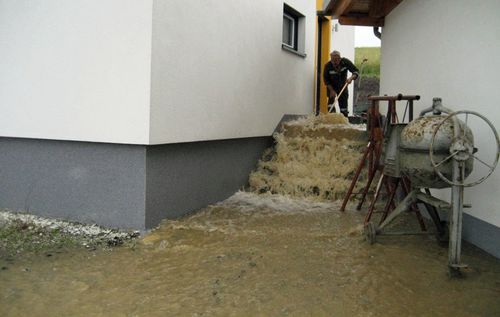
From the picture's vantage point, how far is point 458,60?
4.79 metres

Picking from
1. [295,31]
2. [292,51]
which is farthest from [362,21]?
[295,31]

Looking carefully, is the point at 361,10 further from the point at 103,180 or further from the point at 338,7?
the point at 103,180

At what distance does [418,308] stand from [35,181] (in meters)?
4.66

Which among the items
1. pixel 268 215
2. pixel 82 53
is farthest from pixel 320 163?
pixel 82 53

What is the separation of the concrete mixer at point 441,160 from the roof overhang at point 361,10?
3.42 m

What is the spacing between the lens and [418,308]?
124 inches

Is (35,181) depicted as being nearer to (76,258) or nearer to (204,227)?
(76,258)

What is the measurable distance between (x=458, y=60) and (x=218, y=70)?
3.10 m

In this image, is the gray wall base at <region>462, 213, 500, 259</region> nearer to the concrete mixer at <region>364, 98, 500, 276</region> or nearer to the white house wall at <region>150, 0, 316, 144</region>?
the concrete mixer at <region>364, 98, 500, 276</region>

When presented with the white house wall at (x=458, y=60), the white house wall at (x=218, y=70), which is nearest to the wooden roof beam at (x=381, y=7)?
the white house wall at (x=458, y=60)

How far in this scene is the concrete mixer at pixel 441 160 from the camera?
3.62 meters

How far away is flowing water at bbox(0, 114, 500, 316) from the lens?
3186 millimetres

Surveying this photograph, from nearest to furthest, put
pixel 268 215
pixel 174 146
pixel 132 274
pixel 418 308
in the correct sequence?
pixel 418 308
pixel 132 274
pixel 174 146
pixel 268 215

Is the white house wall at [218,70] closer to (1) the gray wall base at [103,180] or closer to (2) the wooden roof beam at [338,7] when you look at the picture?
(1) the gray wall base at [103,180]
